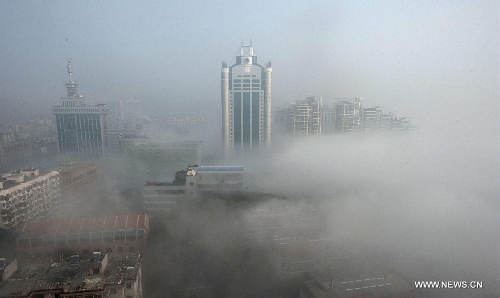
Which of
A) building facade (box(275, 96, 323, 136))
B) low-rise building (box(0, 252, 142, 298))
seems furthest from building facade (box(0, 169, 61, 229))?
building facade (box(275, 96, 323, 136))

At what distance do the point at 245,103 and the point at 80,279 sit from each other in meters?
12.2

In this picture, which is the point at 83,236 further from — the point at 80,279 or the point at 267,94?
the point at 267,94

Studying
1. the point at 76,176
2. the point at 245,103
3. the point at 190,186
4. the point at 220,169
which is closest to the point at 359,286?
the point at 190,186

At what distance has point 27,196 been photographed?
799 cm

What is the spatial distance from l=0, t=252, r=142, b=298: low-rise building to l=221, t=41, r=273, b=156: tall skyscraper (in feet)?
37.2

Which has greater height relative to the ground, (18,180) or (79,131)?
(79,131)

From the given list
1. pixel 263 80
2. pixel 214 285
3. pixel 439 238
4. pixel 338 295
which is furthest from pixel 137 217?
pixel 263 80

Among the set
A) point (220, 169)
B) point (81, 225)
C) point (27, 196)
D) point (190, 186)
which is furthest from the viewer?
point (220, 169)

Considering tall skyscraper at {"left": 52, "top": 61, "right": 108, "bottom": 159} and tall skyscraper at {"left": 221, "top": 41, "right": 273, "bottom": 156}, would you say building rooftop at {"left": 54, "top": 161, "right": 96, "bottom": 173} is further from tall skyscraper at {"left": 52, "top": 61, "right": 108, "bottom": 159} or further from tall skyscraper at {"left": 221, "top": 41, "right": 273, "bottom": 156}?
tall skyscraper at {"left": 221, "top": 41, "right": 273, "bottom": 156}

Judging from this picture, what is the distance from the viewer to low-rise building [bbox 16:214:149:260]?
6180 millimetres

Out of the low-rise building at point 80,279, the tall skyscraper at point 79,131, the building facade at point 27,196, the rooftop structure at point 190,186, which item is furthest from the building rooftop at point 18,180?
the tall skyscraper at point 79,131

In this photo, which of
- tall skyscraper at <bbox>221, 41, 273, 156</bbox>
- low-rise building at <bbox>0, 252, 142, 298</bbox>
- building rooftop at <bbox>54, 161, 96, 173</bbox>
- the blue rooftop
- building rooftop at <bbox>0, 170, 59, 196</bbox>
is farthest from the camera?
tall skyscraper at <bbox>221, 41, 273, 156</bbox>

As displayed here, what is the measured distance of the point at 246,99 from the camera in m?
15.8

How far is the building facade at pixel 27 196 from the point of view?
7418 mm
